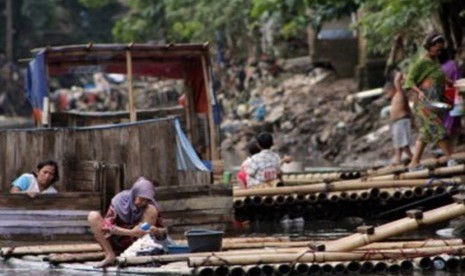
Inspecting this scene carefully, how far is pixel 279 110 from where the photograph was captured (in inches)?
1476

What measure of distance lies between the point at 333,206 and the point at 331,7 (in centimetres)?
1540

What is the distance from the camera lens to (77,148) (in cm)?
1505

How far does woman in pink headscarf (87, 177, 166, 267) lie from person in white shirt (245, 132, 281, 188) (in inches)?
186

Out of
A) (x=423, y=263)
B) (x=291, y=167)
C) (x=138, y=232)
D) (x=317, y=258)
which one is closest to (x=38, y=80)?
(x=291, y=167)

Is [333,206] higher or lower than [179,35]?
lower

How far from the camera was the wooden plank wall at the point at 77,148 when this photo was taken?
49.2 ft

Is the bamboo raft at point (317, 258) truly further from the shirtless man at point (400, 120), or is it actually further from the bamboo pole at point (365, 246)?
the shirtless man at point (400, 120)

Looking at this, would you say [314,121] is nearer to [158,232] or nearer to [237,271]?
[158,232]

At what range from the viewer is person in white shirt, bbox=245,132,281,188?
17922 mm

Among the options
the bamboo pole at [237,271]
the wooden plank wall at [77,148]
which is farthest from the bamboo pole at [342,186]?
the bamboo pole at [237,271]

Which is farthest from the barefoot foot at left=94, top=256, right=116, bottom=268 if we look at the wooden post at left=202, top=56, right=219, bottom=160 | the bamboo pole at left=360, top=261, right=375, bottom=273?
the wooden post at left=202, top=56, right=219, bottom=160

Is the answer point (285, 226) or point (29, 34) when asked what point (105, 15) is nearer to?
point (29, 34)

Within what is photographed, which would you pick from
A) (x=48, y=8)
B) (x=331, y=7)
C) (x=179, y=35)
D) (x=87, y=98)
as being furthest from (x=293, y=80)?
(x=48, y=8)

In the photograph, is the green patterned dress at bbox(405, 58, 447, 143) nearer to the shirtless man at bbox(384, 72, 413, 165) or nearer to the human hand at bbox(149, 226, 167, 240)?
the shirtless man at bbox(384, 72, 413, 165)
